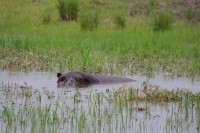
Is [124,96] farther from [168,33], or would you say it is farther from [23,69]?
[168,33]

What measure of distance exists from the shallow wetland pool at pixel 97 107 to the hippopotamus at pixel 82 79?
194mm

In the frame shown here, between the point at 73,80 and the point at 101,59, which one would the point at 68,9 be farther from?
the point at 73,80

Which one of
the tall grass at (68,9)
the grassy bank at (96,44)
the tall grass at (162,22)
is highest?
the tall grass at (68,9)

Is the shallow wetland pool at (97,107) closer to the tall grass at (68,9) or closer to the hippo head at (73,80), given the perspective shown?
the hippo head at (73,80)

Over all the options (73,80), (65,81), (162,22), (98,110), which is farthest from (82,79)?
(162,22)

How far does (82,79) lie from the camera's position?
34.3 feet

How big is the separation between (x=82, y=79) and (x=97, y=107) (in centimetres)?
212

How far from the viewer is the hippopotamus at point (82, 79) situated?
33.5 ft

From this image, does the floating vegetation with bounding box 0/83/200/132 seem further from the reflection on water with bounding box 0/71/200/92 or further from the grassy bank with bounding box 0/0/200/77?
the grassy bank with bounding box 0/0/200/77

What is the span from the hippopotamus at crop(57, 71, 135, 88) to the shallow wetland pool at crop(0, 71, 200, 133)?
0.19 meters

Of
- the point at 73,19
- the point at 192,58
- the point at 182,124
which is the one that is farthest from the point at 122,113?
the point at 73,19

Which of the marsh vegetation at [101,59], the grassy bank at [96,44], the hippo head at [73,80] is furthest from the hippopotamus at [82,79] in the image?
the grassy bank at [96,44]

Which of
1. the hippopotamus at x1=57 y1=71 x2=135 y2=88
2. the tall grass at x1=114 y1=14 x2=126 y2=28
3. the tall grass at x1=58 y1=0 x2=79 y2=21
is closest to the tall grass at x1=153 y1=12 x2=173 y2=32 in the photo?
the tall grass at x1=114 y1=14 x2=126 y2=28

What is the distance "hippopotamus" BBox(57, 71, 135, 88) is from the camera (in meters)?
10.2
